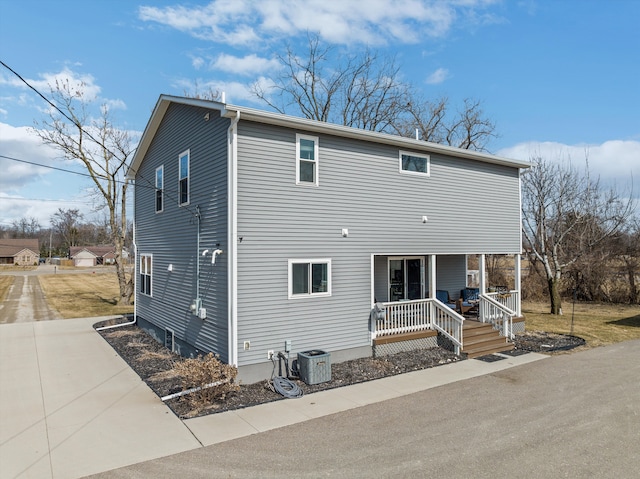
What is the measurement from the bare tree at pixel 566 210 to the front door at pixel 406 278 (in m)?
8.72

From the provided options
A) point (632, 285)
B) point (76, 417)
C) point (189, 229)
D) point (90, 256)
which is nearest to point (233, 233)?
point (189, 229)

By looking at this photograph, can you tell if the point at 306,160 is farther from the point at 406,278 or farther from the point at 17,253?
the point at 17,253

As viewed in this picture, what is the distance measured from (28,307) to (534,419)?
86.0 feet

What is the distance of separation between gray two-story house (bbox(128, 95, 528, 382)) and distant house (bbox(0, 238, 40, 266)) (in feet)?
287

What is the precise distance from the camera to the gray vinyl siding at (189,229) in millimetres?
8992

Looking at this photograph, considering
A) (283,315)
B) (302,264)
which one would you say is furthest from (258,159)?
(283,315)

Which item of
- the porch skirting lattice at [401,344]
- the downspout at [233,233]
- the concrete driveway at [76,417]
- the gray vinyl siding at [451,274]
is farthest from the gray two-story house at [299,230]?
the concrete driveway at [76,417]

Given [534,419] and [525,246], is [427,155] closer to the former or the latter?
[534,419]

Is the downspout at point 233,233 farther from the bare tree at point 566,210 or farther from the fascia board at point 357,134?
the bare tree at point 566,210

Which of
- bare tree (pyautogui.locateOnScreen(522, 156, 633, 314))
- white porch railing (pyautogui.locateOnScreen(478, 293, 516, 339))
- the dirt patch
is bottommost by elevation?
the dirt patch

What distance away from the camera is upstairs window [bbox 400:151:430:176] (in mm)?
11484

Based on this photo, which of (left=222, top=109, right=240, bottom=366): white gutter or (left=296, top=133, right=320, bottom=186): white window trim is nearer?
(left=222, top=109, right=240, bottom=366): white gutter

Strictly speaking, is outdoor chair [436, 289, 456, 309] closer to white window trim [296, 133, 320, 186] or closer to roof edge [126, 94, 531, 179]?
roof edge [126, 94, 531, 179]

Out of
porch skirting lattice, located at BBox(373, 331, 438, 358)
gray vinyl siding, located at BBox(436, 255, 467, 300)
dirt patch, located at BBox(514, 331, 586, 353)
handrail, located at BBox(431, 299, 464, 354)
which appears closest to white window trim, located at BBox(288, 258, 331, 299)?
porch skirting lattice, located at BBox(373, 331, 438, 358)
